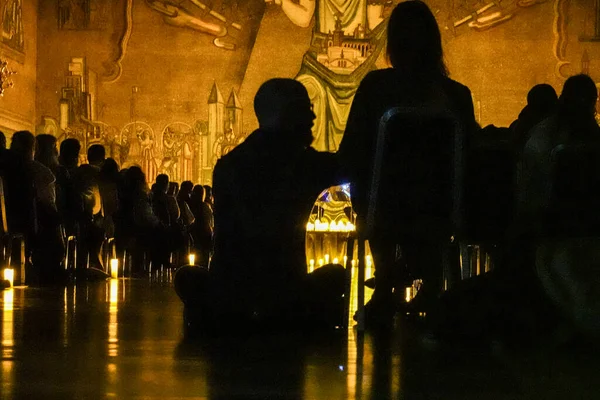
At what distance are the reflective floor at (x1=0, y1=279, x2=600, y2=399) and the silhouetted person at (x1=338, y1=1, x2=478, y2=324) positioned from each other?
375 mm

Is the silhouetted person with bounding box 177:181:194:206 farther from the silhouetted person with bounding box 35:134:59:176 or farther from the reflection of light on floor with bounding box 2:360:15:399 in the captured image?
the reflection of light on floor with bounding box 2:360:15:399

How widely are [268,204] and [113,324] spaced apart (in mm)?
1070

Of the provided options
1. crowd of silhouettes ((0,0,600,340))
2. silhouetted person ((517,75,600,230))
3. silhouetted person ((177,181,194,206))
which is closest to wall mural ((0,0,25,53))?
silhouetted person ((177,181,194,206))

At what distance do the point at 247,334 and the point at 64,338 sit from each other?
700mm

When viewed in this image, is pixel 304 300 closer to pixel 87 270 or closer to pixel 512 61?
pixel 87 270

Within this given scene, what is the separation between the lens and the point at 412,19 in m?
4.75

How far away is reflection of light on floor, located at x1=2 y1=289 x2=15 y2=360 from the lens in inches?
147

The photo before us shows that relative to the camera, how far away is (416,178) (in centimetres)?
445

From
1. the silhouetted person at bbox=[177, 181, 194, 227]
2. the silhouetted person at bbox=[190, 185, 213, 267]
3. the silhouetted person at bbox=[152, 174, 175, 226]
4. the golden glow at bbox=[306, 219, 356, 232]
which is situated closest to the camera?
the silhouetted person at bbox=[152, 174, 175, 226]

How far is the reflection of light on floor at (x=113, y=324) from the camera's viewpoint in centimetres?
385

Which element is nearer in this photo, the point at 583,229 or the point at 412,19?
the point at 583,229

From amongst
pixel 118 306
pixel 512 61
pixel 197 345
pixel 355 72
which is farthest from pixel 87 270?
pixel 512 61

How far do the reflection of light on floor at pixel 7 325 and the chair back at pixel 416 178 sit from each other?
143cm

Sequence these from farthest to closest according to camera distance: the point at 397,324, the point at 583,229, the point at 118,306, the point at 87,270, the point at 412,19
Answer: the point at 87,270
the point at 118,306
the point at 397,324
the point at 412,19
the point at 583,229
